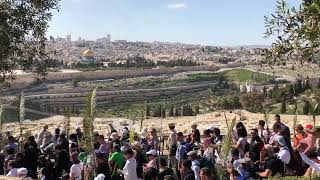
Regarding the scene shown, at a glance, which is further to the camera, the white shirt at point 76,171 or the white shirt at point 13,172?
the white shirt at point 13,172

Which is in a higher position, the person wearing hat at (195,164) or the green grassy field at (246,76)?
the person wearing hat at (195,164)

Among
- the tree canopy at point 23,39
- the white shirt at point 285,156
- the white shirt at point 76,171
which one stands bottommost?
the white shirt at point 76,171

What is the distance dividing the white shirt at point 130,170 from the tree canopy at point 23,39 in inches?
144

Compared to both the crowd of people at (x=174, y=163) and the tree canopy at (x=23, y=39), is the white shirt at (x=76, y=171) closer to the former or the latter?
the crowd of people at (x=174, y=163)

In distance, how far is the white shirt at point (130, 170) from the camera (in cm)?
820

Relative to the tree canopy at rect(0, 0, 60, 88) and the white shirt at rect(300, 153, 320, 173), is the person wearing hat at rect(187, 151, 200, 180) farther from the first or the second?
the tree canopy at rect(0, 0, 60, 88)

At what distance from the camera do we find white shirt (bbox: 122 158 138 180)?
8195 mm

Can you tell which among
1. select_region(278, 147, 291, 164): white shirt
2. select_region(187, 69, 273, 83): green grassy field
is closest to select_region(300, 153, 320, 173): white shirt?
select_region(278, 147, 291, 164): white shirt

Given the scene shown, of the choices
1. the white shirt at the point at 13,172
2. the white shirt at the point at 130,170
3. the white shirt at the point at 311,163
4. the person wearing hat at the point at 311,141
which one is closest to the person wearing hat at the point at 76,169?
the white shirt at the point at 130,170

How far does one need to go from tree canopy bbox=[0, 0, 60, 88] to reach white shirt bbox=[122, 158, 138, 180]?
12.0 feet

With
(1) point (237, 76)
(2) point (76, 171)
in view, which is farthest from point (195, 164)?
(1) point (237, 76)

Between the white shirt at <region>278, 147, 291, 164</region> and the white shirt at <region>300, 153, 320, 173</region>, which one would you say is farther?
the white shirt at <region>278, 147, 291, 164</region>

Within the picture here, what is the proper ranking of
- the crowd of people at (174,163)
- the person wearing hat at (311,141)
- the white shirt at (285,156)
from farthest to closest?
the person wearing hat at (311,141), the white shirt at (285,156), the crowd of people at (174,163)

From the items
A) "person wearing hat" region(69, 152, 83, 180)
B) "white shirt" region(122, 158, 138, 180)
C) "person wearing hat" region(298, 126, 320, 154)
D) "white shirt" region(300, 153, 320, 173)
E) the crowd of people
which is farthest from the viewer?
"person wearing hat" region(298, 126, 320, 154)
